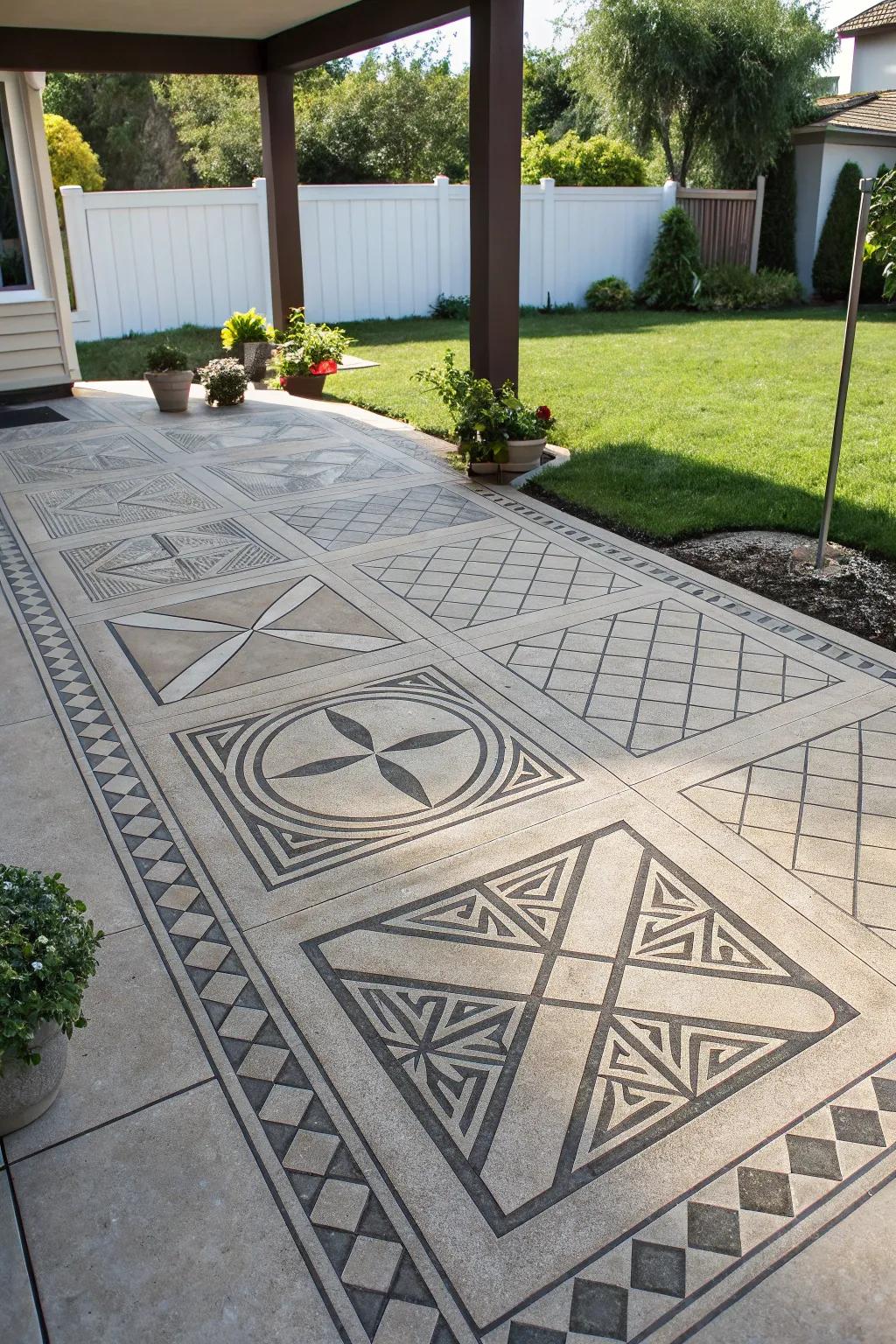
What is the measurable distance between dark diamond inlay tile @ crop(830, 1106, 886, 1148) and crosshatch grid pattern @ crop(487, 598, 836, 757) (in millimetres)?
1589

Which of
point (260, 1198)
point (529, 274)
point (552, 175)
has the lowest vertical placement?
point (260, 1198)

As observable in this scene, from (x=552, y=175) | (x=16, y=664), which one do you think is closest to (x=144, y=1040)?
(x=16, y=664)

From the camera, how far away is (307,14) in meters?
8.73

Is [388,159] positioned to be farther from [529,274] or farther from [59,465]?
[59,465]

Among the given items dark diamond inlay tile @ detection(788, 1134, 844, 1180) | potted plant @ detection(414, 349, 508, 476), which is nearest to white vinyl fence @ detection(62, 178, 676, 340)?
potted plant @ detection(414, 349, 508, 476)

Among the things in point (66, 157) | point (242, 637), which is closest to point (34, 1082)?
point (242, 637)

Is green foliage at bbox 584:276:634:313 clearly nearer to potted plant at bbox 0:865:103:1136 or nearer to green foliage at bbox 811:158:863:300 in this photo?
green foliage at bbox 811:158:863:300

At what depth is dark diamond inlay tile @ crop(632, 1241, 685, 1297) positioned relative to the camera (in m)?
1.94

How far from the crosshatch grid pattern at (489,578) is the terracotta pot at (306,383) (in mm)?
4675

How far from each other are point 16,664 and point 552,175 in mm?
14979

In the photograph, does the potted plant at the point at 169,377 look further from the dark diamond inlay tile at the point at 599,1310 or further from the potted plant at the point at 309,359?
the dark diamond inlay tile at the point at 599,1310

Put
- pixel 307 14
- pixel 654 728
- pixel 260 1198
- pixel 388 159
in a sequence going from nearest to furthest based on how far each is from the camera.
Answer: pixel 260 1198 < pixel 654 728 < pixel 307 14 < pixel 388 159

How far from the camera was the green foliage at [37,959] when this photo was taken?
6.61ft

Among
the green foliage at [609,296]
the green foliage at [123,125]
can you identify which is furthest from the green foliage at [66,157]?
the green foliage at [609,296]
